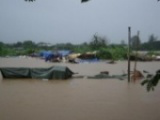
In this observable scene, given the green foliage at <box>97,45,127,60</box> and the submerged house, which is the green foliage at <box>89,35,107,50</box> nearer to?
the green foliage at <box>97,45,127,60</box>

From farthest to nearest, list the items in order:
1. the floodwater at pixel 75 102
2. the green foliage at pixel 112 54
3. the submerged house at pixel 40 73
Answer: the green foliage at pixel 112 54 < the submerged house at pixel 40 73 < the floodwater at pixel 75 102

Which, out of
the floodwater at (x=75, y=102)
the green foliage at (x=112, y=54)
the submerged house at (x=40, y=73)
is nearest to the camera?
the floodwater at (x=75, y=102)

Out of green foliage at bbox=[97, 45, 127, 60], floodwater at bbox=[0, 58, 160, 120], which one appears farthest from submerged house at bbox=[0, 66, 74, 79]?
green foliage at bbox=[97, 45, 127, 60]

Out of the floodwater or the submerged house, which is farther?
the submerged house

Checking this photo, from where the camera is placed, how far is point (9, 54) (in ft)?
220

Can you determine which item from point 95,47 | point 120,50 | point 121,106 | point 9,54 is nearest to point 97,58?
point 120,50

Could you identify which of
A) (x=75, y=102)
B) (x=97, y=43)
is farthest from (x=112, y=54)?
(x=75, y=102)

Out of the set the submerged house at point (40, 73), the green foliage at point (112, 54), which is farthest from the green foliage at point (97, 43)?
the submerged house at point (40, 73)

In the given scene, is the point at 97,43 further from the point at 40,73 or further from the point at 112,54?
the point at 40,73

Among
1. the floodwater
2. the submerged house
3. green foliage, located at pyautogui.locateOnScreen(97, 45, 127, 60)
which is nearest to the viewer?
the floodwater

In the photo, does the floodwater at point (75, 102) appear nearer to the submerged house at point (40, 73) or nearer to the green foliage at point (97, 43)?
the submerged house at point (40, 73)

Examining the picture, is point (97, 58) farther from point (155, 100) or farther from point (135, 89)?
point (155, 100)

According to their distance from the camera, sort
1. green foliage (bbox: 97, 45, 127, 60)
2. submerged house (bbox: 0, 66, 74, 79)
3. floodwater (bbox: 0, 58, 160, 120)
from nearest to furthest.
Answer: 1. floodwater (bbox: 0, 58, 160, 120)
2. submerged house (bbox: 0, 66, 74, 79)
3. green foliage (bbox: 97, 45, 127, 60)

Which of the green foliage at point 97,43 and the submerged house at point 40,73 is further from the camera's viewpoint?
the green foliage at point 97,43
